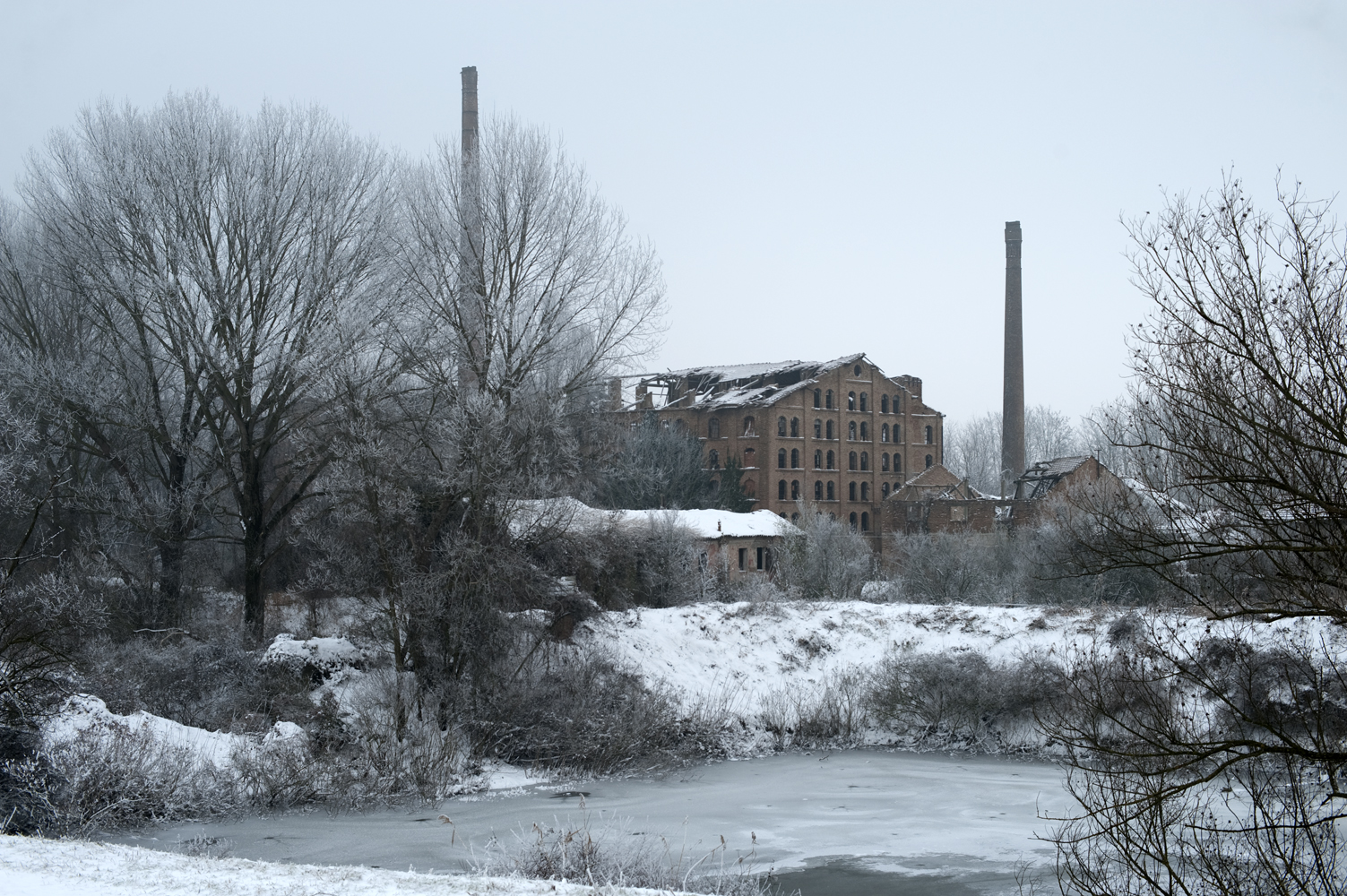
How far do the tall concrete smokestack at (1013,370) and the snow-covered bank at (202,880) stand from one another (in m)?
48.9

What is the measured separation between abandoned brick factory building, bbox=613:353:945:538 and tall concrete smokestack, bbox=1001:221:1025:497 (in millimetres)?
9386

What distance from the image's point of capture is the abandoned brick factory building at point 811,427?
5997cm

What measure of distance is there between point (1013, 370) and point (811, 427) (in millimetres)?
11818

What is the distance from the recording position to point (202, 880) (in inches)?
322

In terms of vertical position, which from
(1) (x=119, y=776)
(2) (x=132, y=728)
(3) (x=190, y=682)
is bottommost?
(1) (x=119, y=776)

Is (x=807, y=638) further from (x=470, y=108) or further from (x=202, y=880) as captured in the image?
(x=202, y=880)

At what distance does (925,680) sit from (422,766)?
11.1 metres

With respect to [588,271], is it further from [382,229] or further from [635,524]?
[635,524]

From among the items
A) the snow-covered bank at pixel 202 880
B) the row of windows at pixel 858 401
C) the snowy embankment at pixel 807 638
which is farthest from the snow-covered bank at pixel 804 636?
the row of windows at pixel 858 401

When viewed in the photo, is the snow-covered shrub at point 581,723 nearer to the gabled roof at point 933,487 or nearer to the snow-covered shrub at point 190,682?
the snow-covered shrub at point 190,682

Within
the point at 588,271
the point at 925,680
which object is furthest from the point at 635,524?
the point at 925,680

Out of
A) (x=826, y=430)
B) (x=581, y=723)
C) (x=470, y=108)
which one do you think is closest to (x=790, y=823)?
(x=581, y=723)

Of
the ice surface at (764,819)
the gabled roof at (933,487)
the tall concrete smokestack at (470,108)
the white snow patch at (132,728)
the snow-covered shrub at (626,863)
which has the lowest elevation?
the ice surface at (764,819)

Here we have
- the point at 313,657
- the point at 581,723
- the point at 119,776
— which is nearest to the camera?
the point at 119,776
